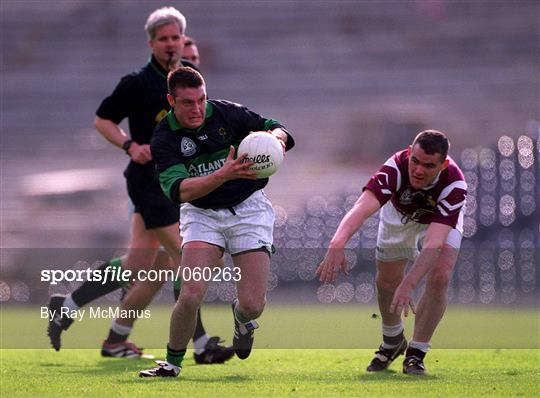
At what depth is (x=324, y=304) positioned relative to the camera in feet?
53.2

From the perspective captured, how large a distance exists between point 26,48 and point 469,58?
31.4 ft

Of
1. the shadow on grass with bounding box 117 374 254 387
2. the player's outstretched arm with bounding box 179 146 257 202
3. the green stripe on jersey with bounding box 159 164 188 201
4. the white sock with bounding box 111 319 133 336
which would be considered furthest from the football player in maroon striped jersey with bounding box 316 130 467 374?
the white sock with bounding box 111 319 133 336

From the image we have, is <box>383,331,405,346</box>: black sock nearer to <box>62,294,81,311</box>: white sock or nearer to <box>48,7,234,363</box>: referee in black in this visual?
<box>48,7,234,363</box>: referee in black

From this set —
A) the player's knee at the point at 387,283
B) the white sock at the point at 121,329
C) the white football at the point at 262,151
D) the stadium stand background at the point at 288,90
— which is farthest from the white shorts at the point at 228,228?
the stadium stand background at the point at 288,90

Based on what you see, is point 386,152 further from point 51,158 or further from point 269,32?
point 51,158

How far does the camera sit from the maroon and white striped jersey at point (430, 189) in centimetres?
604

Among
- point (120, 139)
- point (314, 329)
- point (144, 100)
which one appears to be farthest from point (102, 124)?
point (314, 329)

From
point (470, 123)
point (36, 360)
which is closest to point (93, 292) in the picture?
point (36, 360)

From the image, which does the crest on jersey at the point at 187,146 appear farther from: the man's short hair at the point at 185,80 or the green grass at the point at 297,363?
the green grass at the point at 297,363

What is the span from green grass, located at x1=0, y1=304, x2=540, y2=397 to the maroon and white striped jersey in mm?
931

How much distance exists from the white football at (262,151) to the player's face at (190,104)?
29 centimetres

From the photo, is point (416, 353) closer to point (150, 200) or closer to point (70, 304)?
point (150, 200)

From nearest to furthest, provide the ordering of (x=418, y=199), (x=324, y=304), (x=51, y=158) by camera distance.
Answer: (x=418, y=199) < (x=324, y=304) < (x=51, y=158)

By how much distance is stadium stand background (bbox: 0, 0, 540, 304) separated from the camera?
19188 millimetres
